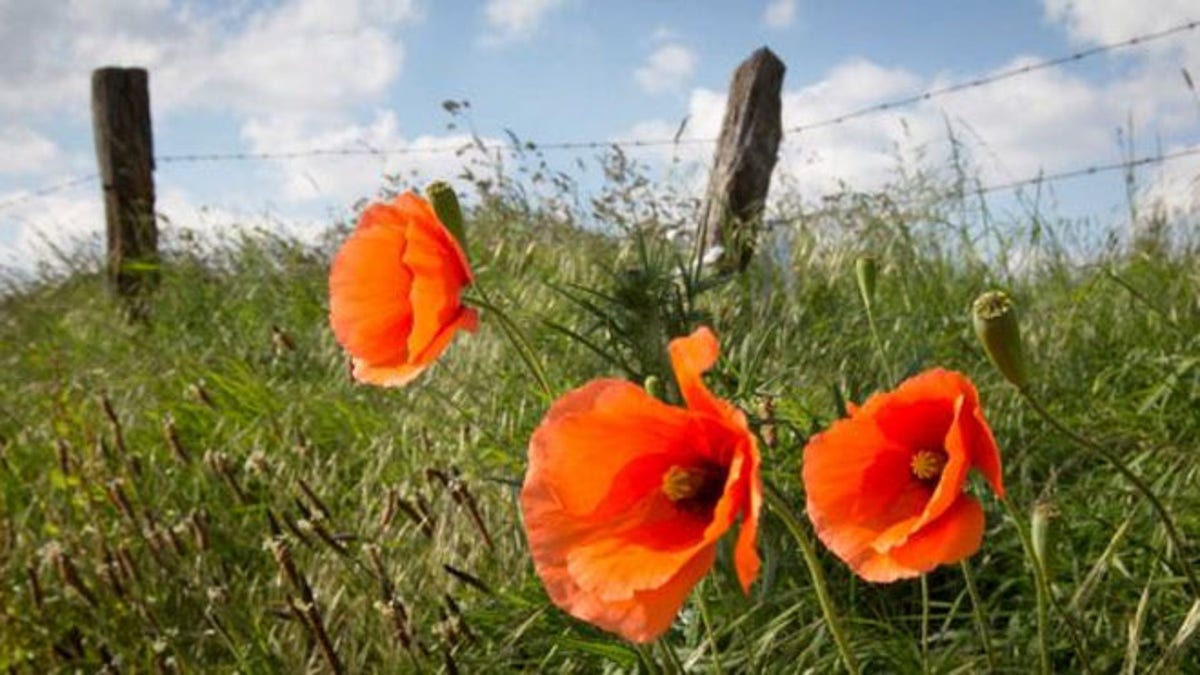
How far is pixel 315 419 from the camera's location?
3855 mm

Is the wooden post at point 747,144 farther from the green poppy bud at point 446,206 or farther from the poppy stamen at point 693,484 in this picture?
the poppy stamen at point 693,484

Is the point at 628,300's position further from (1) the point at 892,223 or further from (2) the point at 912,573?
(1) the point at 892,223

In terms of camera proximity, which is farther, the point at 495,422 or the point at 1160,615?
the point at 495,422

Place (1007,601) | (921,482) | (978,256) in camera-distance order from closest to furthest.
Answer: (921,482), (1007,601), (978,256)

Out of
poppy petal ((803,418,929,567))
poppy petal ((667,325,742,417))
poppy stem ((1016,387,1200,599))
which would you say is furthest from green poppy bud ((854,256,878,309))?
poppy petal ((667,325,742,417))

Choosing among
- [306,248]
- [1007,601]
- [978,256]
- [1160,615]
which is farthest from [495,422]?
[306,248]

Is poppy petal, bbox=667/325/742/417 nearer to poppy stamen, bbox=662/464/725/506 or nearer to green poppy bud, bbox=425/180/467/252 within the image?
poppy stamen, bbox=662/464/725/506

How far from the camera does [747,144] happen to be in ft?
17.7

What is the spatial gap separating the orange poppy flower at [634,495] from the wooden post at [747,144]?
13.7ft

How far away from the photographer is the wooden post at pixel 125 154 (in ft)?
23.9

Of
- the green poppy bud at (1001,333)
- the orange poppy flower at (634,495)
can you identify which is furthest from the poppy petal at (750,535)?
the green poppy bud at (1001,333)

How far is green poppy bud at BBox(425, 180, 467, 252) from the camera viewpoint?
1.25 m

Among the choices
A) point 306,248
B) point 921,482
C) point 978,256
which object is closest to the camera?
point 921,482

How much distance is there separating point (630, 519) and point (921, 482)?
23 cm
